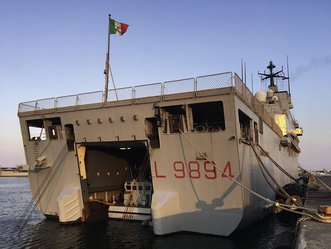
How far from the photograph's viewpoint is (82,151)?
16250mm

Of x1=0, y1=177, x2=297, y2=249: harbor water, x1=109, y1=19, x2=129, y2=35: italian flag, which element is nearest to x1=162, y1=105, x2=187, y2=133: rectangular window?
x1=0, y1=177, x2=297, y2=249: harbor water

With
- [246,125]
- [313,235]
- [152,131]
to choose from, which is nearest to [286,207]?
[246,125]

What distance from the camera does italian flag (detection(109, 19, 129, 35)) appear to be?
666 inches

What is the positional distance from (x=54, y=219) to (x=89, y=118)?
20.2 feet

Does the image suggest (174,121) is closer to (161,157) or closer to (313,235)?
(161,157)

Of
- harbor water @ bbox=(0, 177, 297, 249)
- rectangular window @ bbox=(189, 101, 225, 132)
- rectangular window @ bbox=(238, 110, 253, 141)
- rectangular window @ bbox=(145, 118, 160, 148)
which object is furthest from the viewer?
rectangular window @ bbox=(238, 110, 253, 141)

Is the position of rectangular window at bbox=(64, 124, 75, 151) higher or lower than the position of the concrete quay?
higher

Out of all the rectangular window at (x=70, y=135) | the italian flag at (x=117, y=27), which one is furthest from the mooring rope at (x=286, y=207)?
the italian flag at (x=117, y=27)

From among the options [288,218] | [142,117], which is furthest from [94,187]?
[288,218]

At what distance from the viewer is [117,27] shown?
17.0 m

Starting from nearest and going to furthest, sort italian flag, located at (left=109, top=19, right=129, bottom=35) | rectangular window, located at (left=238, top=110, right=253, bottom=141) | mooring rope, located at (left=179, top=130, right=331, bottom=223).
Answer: mooring rope, located at (left=179, top=130, right=331, bottom=223), rectangular window, located at (left=238, top=110, right=253, bottom=141), italian flag, located at (left=109, top=19, right=129, bottom=35)

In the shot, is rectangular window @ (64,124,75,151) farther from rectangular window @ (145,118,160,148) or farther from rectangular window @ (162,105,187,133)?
rectangular window @ (162,105,187,133)

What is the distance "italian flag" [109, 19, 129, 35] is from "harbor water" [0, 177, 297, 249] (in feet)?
30.8

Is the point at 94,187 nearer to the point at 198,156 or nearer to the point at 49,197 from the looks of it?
the point at 49,197
